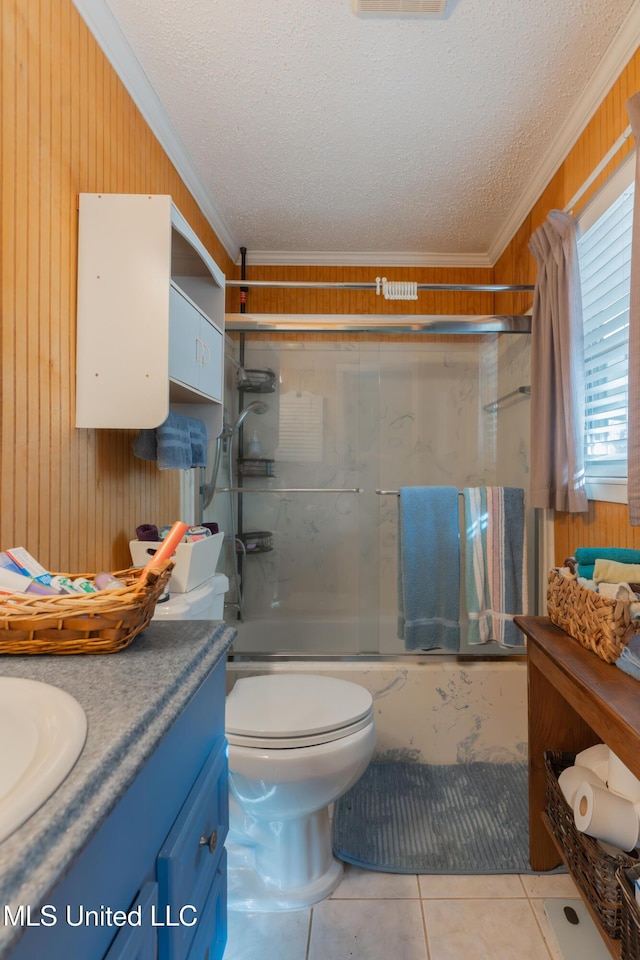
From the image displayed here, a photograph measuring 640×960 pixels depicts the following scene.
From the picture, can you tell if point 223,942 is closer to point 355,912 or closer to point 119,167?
point 355,912

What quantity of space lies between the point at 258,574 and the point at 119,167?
1703 mm

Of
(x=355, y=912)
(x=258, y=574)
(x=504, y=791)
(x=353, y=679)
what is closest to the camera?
(x=355, y=912)

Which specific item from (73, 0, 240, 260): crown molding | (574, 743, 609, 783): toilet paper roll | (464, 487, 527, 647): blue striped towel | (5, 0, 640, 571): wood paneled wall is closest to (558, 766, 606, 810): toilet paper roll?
(574, 743, 609, 783): toilet paper roll

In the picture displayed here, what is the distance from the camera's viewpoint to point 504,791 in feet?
6.39

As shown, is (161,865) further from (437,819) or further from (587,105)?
(587,105)

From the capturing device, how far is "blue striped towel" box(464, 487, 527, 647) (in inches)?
85.8

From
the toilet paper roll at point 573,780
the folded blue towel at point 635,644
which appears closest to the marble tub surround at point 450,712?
the toilet paper roll at point 573,780

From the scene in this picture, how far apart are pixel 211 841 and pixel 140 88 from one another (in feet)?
6.47

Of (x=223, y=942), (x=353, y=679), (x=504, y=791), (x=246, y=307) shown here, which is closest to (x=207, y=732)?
(x=223, y=942)

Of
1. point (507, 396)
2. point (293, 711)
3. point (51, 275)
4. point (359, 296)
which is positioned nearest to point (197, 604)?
point (293, 711)

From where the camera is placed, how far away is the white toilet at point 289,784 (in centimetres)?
143

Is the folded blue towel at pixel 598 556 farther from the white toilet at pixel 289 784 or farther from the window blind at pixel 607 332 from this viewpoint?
the white toilet at pixel 289 784

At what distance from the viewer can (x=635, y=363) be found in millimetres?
1321

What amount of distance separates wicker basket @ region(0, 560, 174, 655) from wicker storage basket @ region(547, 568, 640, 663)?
0.93 meters
